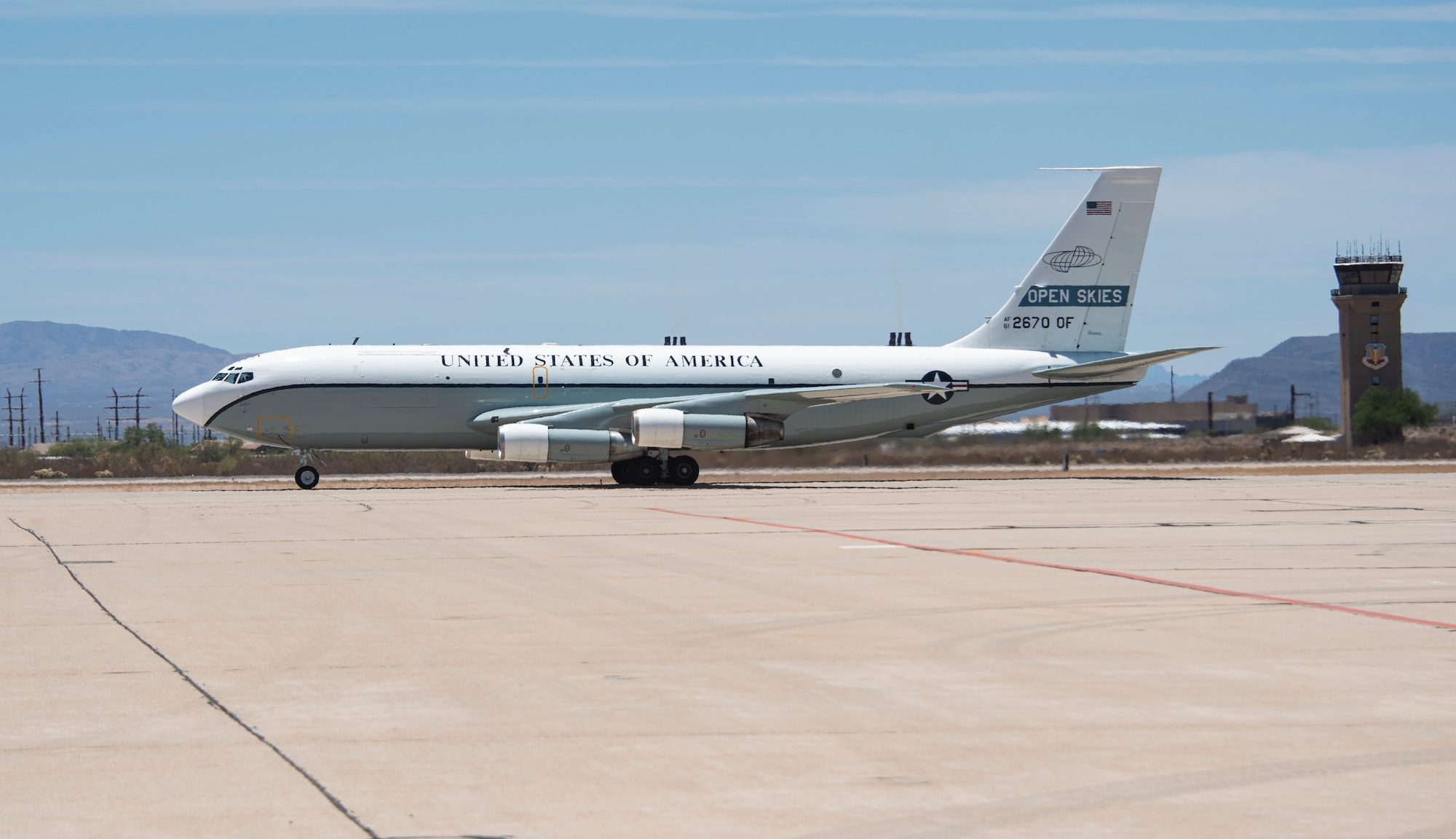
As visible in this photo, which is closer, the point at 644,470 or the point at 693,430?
the point at 693,430

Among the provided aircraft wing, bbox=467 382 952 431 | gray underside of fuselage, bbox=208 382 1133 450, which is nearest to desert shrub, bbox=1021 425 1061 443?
aircraft wing, bbox=467 382 952 431

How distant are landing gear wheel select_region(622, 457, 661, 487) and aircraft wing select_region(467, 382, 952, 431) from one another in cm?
134

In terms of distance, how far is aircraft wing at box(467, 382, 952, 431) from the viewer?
128 ft

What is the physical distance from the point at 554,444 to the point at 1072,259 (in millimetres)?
16808

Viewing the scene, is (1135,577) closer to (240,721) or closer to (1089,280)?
(240,721)

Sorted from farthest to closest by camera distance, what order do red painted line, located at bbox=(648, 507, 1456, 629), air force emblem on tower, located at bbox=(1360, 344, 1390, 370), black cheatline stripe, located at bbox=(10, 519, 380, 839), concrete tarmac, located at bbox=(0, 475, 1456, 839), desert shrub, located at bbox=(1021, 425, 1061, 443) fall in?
air force emblem on tower, located at bbox=(1360, 344, 1390, 370)
desert shrub, located at bbox=(1021, 425, 1061, 443)
red painted line, located at bbox=(648, 507, 1456, 629)
concrete tarmac, located at bbox=(0, 475, 1456, 839)
black cheatline stripe, located at bbox=(10, 519, 380, 839)

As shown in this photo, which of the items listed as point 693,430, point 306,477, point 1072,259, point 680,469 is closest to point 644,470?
point 680,469

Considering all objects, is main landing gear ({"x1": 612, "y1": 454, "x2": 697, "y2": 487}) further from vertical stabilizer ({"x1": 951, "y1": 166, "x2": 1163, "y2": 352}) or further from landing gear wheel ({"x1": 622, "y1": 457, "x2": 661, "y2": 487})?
vertical stabilizer ({"x1": 951, "y1": 166, "x2": 1163, "y2": 352})

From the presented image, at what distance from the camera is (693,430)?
127ft

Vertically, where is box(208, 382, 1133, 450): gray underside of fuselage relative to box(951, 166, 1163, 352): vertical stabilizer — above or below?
below

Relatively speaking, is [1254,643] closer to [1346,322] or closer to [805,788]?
[805,788]

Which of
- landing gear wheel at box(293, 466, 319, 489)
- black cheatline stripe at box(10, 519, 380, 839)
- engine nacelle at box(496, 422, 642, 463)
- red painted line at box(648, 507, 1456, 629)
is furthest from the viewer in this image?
landing gear wheel at box(293, 466, 319, 489)

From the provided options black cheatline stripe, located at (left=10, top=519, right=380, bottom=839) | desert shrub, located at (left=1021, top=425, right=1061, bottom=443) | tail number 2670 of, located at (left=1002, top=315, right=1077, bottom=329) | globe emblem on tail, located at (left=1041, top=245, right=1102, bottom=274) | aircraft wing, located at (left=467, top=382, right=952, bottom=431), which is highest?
globe emblem on tail, located at (left=1041, top=245, right=1102, bottom=274)

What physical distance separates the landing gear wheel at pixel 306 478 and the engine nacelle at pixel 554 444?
5136 mm
